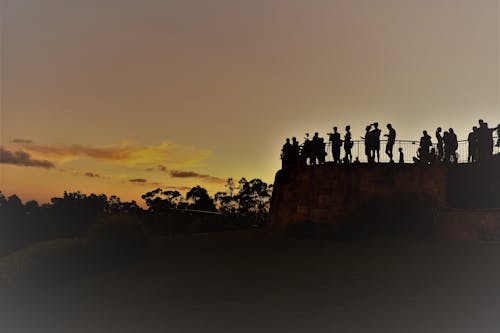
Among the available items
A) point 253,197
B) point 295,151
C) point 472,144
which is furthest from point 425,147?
point 253,197

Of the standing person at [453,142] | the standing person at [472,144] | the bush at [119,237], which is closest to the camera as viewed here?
the bush at [119,237]

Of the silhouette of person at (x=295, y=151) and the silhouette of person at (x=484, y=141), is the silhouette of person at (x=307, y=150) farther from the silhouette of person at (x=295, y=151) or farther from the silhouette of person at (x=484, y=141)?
the silhouette of person at (x=484, y=141)

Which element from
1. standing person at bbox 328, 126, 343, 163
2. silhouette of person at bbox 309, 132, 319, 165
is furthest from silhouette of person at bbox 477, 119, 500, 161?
silhouette of person at bbox 309, 132, 319, 165

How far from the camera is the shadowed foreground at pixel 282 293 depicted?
12.6 metres

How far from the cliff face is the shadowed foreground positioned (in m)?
3.56

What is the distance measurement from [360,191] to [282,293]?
12.2 metres

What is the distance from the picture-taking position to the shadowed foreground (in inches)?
497

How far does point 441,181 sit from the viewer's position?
25594 millimetres

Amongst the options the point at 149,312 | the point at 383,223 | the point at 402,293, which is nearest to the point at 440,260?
the point at 402,293

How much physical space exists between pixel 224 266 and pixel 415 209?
9571 millimetres

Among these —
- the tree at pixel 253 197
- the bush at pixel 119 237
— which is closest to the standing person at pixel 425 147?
the bush at pixel 119 237

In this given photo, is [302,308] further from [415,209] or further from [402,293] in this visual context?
[415,209]

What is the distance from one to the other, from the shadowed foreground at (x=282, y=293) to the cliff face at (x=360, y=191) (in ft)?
11.7

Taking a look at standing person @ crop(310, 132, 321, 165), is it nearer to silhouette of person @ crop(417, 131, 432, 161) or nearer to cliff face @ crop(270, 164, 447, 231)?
cliff face @ crop(270, 164, 447, 231)
